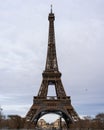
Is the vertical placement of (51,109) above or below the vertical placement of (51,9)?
below

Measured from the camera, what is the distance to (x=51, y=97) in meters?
72.8

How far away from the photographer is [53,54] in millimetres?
71562

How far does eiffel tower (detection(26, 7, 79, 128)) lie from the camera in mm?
69938

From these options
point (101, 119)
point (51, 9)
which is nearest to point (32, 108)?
point (101, 119)

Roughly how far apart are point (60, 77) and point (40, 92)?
5176 millimetres

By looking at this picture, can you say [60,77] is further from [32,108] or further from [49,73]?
[32,108]

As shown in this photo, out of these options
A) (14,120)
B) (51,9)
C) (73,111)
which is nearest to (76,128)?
(73,111)

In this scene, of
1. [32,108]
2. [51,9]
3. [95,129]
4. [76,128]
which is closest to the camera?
[95,129]

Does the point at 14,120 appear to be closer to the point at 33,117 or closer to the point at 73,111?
the point at 33,117

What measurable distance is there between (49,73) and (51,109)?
299 inches

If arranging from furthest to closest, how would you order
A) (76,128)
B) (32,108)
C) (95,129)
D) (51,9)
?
(51,9), (32,108), (76,128), (95,129)

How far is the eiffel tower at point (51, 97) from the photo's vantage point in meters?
69.9

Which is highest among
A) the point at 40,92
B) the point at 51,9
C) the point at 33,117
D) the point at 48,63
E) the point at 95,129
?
the point at 51,9

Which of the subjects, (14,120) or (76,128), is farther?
(14,120)
